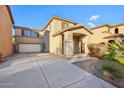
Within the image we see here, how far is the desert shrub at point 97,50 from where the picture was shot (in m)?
8.53

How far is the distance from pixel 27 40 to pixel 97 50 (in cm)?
1092

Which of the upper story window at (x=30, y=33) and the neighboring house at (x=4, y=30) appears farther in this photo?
the upper story window at (x=30, y=33)

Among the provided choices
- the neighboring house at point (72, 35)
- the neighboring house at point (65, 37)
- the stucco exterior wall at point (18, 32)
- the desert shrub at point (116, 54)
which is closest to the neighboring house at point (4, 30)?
the neighboring house at point (65, 37)

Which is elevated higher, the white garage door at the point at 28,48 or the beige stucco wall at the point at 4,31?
the beige stucco wall at the point at 4,31

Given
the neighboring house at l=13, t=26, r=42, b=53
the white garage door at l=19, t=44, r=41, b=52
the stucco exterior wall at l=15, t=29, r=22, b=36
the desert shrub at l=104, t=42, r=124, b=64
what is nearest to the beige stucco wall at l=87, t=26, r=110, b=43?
the desert shrub at l=104, t=42, r=124, b=64

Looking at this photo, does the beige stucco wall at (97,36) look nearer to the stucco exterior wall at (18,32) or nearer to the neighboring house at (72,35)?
the neighboring house at (72,35)

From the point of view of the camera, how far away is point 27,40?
16.6 m

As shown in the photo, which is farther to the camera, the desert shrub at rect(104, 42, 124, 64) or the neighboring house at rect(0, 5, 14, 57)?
the neighboring house at rect(0, 5, 14, 57)

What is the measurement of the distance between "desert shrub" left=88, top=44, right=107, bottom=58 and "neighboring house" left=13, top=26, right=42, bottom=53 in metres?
8.75

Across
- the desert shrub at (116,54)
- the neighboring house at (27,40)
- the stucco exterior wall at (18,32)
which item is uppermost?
the stucco exterior wall at (18,32)

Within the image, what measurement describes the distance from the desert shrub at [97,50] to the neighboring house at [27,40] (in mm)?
8753

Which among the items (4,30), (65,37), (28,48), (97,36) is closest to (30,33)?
(28,48)

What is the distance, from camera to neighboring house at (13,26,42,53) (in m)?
15.7

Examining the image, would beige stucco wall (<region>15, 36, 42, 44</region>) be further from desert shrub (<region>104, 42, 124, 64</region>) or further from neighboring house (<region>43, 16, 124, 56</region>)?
desert shrub (<region>104, 42, 124, 64</region>)
